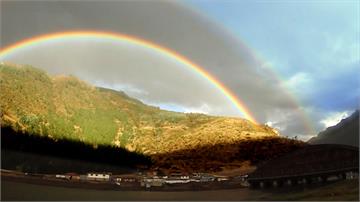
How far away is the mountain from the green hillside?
9.62 ft

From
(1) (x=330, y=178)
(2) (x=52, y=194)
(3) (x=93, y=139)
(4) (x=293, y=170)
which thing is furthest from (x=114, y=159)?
(1) (x=330, y=178)

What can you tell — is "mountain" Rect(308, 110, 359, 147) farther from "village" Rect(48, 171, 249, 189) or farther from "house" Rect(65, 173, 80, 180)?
"house" Rect(65, 173, 80, 180)

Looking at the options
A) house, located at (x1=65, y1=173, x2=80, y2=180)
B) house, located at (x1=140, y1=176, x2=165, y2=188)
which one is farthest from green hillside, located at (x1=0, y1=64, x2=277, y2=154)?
house, located at (x1=140, y1=176, x2=165, y2=188)

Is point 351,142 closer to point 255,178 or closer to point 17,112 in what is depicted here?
point 255,178

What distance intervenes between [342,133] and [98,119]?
1305cm

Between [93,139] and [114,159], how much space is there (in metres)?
1.75

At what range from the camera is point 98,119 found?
24156mm

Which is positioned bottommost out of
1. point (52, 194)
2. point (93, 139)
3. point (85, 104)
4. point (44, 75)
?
point (52, 194)

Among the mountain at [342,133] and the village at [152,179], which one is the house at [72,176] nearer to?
the village at [152,179]

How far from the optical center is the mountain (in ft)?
63.1

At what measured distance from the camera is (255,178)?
1748 centimetres

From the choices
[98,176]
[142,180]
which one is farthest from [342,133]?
[98,176]

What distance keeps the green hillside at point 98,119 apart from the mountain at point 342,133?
2932 millimetres

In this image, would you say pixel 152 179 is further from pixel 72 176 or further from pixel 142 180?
pixel 72 176
